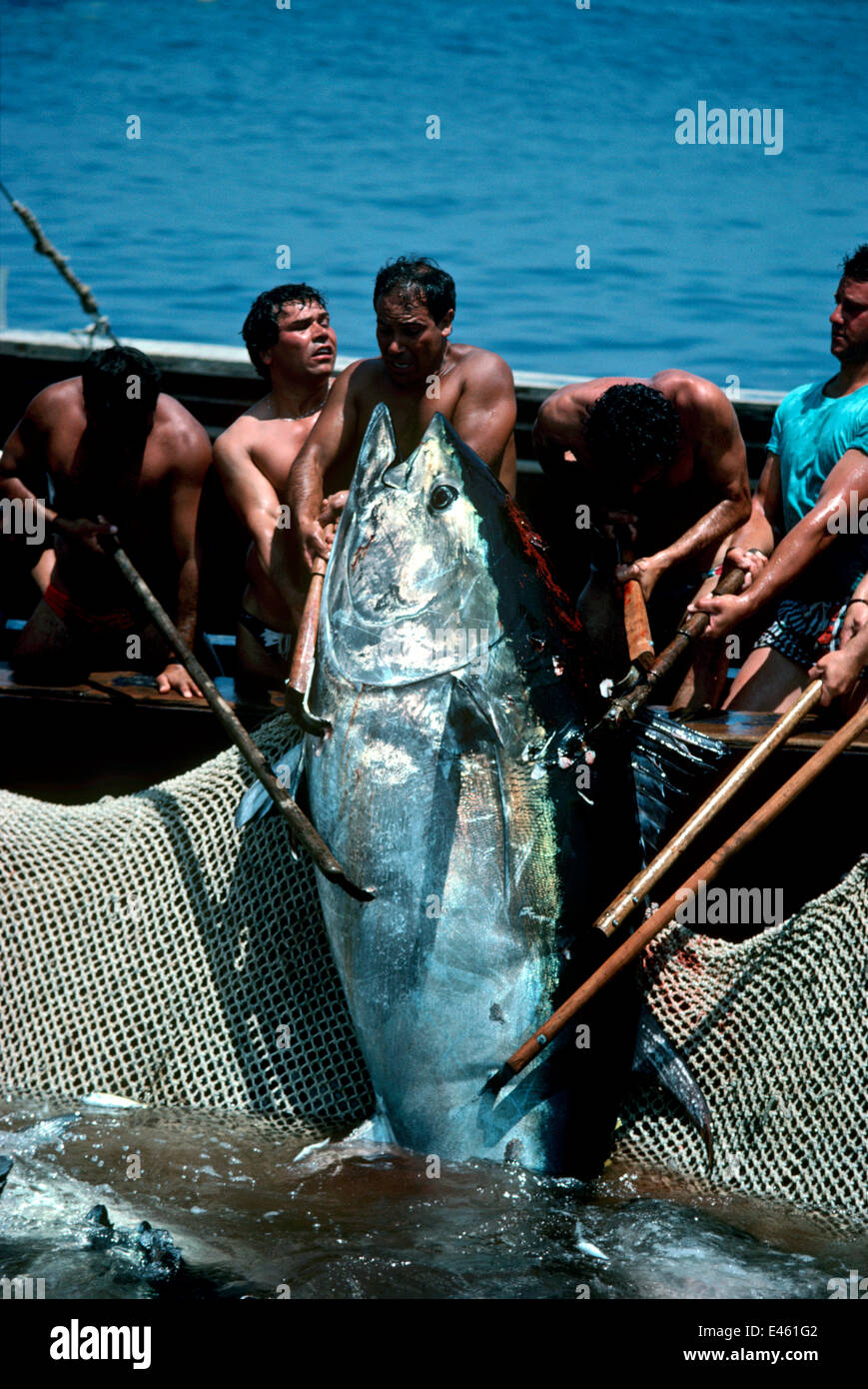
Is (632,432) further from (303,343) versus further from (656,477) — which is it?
(303,343)

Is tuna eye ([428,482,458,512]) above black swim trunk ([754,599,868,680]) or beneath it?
above

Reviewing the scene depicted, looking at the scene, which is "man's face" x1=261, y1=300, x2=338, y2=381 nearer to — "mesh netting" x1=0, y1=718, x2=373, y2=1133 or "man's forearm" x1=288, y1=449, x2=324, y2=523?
"man's forearm" x1=288, y1=449, x2=324, y2=523

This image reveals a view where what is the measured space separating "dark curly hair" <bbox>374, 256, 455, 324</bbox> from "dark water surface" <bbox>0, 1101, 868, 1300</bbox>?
268 centimetres

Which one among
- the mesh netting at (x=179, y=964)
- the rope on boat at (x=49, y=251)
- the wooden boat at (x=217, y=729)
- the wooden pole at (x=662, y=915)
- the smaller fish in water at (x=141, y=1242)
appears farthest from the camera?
the wooden boat at (x=217, y=729)

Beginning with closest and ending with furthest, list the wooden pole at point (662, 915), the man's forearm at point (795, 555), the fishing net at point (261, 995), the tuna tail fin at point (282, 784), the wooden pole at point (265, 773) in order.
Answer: the wooden pole at point (662, 915) → the wooden pole at point (265, 773) → the fishing net at point (261, 995) → the tuna tail fin at point (282, 784) → the man's forearm at point (795, 555)

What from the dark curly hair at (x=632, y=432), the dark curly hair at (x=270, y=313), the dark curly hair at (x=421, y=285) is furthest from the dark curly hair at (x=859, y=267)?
the dark curly hair at (x=270, y=313)

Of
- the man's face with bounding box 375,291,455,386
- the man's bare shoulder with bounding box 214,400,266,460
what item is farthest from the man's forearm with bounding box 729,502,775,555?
the man's bare shoulder with bounding box 214,400,266,460

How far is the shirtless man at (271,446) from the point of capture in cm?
514

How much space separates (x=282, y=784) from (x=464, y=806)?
0.58 metres

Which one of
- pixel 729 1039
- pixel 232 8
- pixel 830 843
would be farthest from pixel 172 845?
pixel 232 8

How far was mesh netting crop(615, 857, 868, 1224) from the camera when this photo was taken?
374cm

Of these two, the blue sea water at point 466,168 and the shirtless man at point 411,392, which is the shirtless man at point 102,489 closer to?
the shirtless man at point 411,392

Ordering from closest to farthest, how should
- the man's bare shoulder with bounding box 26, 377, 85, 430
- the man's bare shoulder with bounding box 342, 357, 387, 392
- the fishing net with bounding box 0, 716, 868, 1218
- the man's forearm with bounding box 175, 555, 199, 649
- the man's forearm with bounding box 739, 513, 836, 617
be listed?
1. the fishing net with bounding box 0, 716, 868, 1218
2. the man's forearm with bounding box 739, 513, 836, 617
3. the man's bare shoulder with bounding box 342, 357, 387, 392
4. the man's forearm with bounding box 175, 555, 199, 649
5. the man's bare shoulder with bounding box 26, 377, 85, 430

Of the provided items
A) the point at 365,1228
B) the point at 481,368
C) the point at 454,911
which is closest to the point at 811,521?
the point at 481,368
